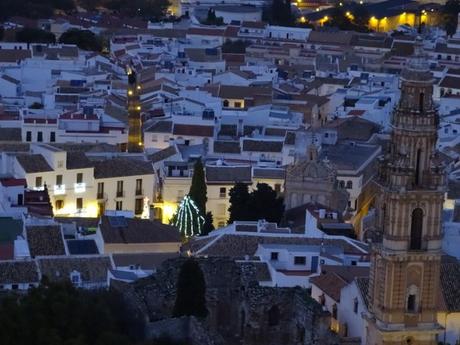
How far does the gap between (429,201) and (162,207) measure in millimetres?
13862

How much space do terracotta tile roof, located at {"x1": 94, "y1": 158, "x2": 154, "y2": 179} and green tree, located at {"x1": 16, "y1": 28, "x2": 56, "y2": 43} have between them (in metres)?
26.2

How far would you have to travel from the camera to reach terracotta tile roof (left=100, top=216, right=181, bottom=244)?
24.3 metres

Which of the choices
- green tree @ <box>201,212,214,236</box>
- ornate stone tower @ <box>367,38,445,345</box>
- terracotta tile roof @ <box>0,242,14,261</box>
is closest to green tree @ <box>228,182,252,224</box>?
green tree @ <box>201,212,214,236</box>

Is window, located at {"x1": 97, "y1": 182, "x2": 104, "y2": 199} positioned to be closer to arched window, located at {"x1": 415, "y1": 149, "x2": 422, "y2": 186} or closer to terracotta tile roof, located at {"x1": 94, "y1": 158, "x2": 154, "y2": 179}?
terracotta tile roof, located at {"x1": 94, "y1": 158, "x2": 154, "y2": 179}

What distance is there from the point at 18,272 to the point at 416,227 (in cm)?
689

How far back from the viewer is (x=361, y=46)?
194ft

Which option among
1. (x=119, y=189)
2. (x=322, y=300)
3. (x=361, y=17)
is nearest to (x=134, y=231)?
(x=322, y=300)

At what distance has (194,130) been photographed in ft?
120

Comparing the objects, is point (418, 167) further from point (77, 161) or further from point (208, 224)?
point (77, 161)

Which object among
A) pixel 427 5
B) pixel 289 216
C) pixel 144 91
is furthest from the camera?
pixel 427 5

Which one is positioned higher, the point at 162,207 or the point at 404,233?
the point at 404,233

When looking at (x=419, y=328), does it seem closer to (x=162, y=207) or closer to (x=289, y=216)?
(x=289, y=216)

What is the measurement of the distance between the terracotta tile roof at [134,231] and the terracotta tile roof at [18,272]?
2.20 m

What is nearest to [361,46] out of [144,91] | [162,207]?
[144,91]
